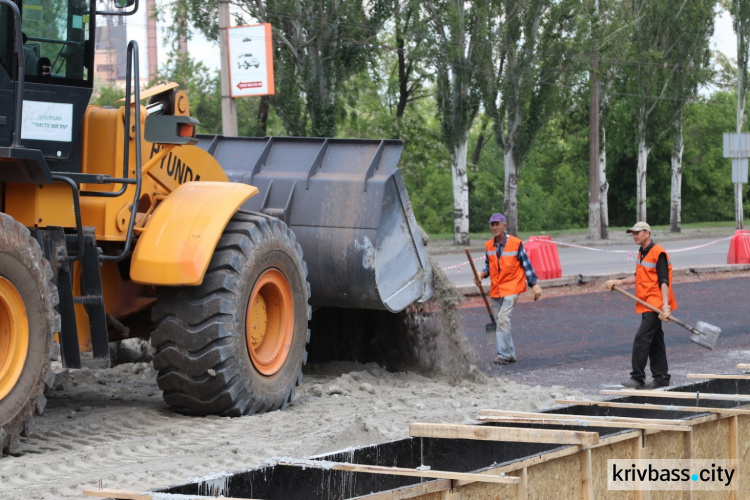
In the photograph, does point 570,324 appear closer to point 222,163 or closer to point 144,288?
point 222,163

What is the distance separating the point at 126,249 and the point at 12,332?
1209 mm

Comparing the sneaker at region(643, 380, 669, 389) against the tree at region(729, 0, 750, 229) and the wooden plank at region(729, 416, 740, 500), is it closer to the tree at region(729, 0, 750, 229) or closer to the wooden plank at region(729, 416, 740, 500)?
the wooden plank at region(729, 416, 740, 500)

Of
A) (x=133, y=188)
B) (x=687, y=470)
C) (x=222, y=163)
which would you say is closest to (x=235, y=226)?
(x=133, y=188)

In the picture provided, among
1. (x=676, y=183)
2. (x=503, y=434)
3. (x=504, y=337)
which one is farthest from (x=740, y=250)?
(x=676, y=183)

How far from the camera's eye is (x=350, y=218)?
370 inches

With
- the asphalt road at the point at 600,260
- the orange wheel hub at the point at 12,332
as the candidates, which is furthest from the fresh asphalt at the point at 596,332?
the orange wheel hub at the point at 12,332

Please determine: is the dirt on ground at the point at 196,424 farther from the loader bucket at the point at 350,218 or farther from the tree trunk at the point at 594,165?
the tree trunk at the point at 594,165

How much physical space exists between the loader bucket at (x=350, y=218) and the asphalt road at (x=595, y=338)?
1.88 metres

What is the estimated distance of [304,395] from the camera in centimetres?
901

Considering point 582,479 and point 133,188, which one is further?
point 133,188

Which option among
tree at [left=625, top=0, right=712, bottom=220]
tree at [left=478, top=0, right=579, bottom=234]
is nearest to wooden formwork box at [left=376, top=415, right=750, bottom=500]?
tree at [left=478, top=0, right=579, bottom=234]

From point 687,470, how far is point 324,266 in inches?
173

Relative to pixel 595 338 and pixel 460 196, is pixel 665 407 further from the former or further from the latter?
pixel 460 196
